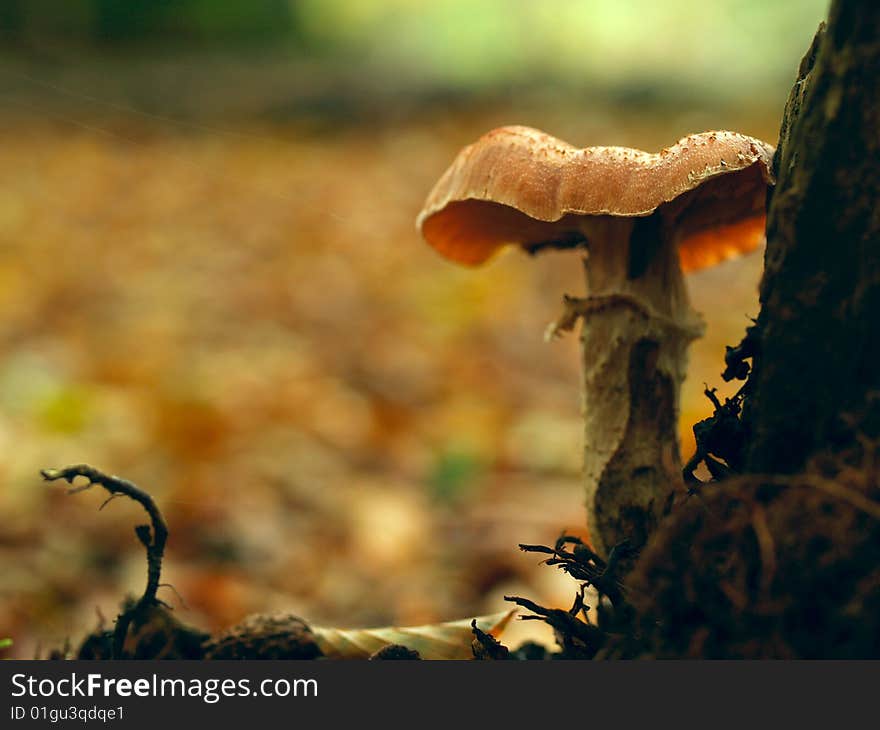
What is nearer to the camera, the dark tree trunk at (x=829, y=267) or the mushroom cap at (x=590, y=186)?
the dark tree trunk at (x=829, y=267)

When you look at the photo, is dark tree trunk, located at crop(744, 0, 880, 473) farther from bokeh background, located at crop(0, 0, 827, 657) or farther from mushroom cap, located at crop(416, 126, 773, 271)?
bokeh background, located at crop(0, 0, 827, 657)

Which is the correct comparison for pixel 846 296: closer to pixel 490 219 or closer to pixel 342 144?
pixel 490 219

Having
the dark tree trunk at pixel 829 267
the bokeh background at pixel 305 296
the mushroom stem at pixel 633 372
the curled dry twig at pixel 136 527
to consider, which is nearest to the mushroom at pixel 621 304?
the mushroom stem at pixel 633 372

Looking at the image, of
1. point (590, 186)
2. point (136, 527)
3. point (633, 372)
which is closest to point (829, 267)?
point (590, 186)

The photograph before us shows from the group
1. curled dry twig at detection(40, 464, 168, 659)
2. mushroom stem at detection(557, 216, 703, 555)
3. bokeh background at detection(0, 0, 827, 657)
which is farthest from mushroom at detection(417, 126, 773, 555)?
bokeh background at detection(0, 0, 827, 657)

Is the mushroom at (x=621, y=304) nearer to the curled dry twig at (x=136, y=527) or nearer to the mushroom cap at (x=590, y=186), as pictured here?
the mushroom cap at (x=590, y=186)

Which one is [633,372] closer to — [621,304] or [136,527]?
[621,304]
